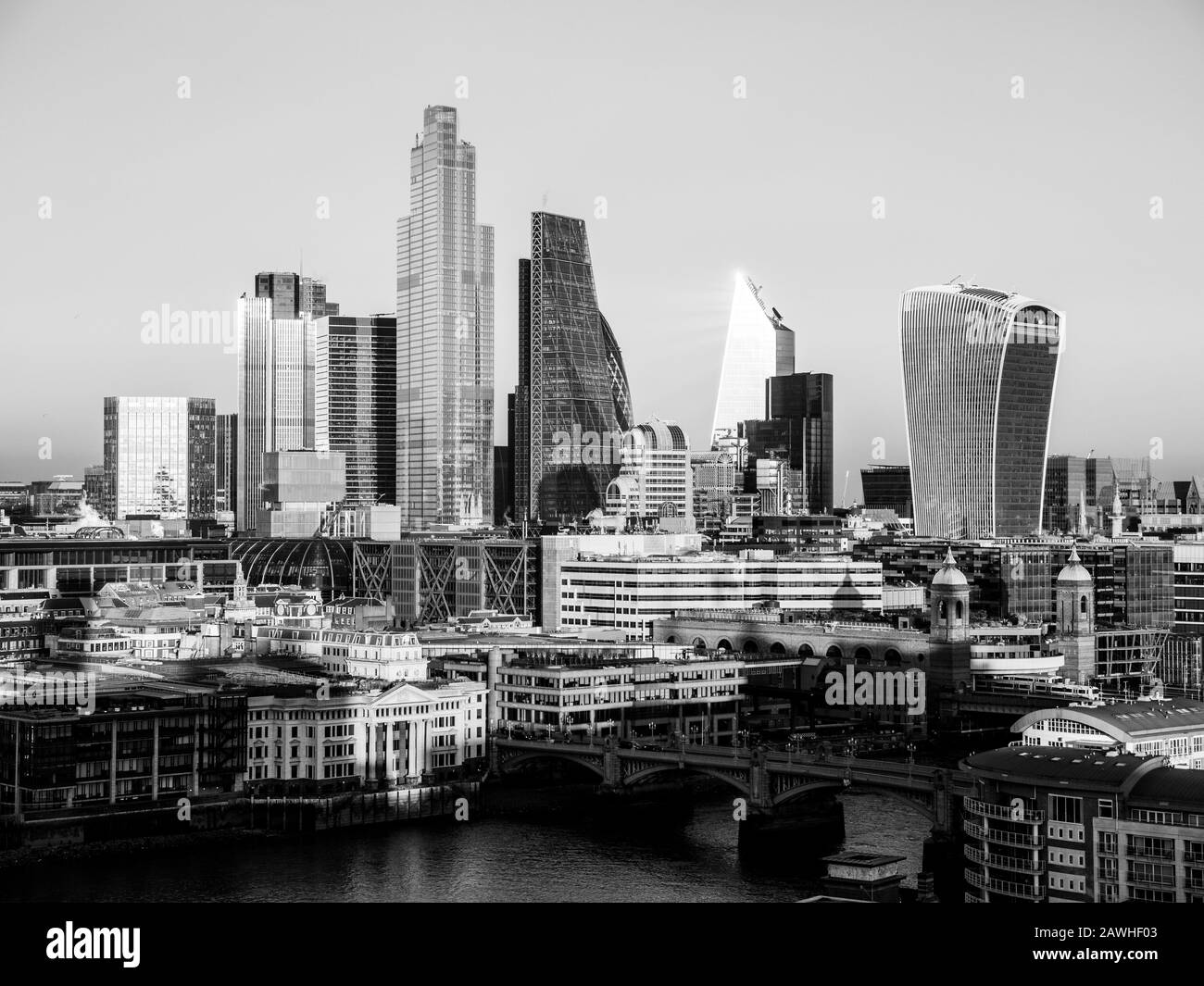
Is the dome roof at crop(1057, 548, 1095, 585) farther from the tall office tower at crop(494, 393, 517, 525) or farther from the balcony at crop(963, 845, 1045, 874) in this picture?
the tall office tower at crop(494, 393, 517, 525)

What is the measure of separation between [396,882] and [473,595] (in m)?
28.7

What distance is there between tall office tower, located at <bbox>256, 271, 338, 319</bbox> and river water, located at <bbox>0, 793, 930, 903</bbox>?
7814cm

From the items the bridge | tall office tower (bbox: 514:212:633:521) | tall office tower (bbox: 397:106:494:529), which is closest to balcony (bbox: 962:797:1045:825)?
the bridge

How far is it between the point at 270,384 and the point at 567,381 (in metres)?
24.4

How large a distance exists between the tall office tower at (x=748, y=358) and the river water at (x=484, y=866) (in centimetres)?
6359

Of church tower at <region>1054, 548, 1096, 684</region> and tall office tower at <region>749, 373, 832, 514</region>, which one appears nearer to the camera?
church tower at <region>1054, 548, 1096, 684</region>

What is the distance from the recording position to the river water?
20234 mm

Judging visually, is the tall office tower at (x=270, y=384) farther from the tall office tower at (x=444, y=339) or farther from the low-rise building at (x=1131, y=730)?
the low-rise building at (x=1131, y=730)

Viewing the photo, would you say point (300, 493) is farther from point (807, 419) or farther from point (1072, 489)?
point (1072, 489)

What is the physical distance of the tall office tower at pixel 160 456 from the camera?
240 ft
